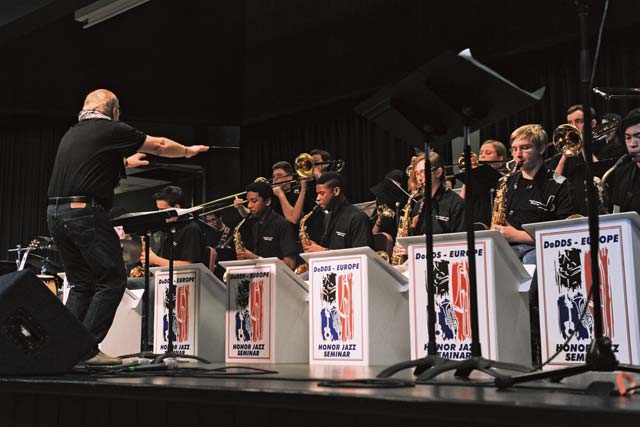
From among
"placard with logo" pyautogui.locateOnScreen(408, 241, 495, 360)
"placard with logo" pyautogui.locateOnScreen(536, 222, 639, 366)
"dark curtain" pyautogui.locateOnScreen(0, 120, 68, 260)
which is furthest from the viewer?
"dark curtain" pyautogui.locateOnScreen(0, 120, 68, 260)

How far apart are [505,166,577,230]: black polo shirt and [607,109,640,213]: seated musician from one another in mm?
315

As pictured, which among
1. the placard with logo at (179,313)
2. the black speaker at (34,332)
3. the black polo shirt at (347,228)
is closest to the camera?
the black speaker at (34,332)

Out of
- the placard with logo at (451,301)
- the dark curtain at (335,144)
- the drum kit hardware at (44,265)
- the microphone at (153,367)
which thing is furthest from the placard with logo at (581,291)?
the drum kit hardware at (44,265)

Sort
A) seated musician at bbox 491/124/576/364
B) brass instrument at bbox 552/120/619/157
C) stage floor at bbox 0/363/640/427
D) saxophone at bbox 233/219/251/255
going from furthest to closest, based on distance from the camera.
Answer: saxophone at bbox 233/219/251/255 < brass instrument at bbox 552/120/619/157 < seated musician at bbox 491/124/576/364 < stage floor at bbox 0/363/640/427

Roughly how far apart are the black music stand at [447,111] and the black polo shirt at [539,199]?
2080 mm

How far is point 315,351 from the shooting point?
18.8 feet

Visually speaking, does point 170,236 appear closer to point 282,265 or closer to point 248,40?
point 282,265

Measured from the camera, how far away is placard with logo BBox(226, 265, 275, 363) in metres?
6.12

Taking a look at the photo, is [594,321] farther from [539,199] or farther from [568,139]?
[568,139]

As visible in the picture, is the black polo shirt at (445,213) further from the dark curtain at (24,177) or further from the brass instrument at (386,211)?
the dark curtain at (24,177)

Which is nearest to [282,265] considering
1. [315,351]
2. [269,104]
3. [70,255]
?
[315,351]

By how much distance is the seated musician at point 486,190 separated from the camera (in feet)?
18.4

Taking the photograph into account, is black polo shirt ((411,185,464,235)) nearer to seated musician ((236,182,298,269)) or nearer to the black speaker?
seated musician ((236,182,298,269))

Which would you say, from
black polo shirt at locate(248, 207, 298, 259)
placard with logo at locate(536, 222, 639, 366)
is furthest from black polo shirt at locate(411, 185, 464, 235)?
black polo shirt at locate(248, 207, 298, 259)
